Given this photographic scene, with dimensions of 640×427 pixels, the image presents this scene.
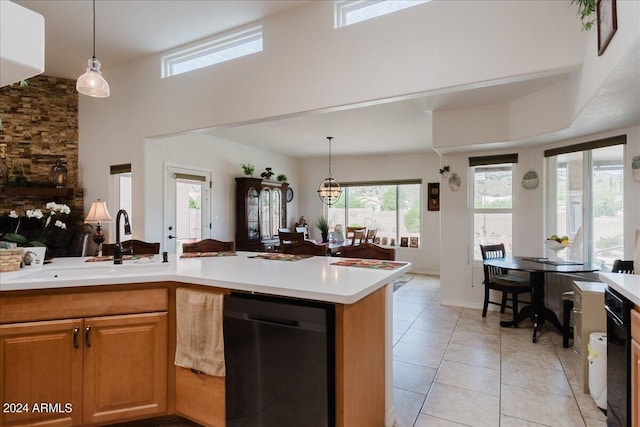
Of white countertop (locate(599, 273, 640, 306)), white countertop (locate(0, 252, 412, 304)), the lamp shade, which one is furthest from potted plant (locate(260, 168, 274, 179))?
white countertop (locate(599, 273, 640, 306))

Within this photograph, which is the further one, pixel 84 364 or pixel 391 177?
pixel 391 177

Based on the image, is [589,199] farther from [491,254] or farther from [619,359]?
[619,359]

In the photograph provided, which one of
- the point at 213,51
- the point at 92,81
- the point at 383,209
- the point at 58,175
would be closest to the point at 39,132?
the point at 58,175

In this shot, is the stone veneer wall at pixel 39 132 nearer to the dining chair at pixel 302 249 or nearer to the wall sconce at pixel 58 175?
the wall sconce at pixel 58 175

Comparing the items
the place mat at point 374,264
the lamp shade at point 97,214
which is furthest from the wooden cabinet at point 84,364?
the lamp shade at point 97,214

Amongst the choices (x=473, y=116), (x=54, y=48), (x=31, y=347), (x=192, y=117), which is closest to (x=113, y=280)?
(x=31, y=347)

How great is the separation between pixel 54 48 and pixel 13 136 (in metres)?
1.63

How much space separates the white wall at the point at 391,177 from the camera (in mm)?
7094

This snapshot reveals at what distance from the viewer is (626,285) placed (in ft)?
5.12

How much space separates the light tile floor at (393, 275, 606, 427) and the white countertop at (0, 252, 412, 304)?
3.27 feet

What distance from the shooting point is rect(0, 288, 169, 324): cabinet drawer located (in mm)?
1639

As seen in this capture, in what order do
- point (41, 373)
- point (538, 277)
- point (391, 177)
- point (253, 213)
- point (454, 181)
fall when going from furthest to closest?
point (391, 177), point (253, 213), point (454, 181), point (538, 277), point (41, 373)

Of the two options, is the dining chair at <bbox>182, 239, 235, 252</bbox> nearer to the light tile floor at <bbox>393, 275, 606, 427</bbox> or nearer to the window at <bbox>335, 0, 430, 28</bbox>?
the light tile floor at <bbox>393, 275, 606, 427</bbox>

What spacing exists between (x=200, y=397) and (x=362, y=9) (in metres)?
3.30
